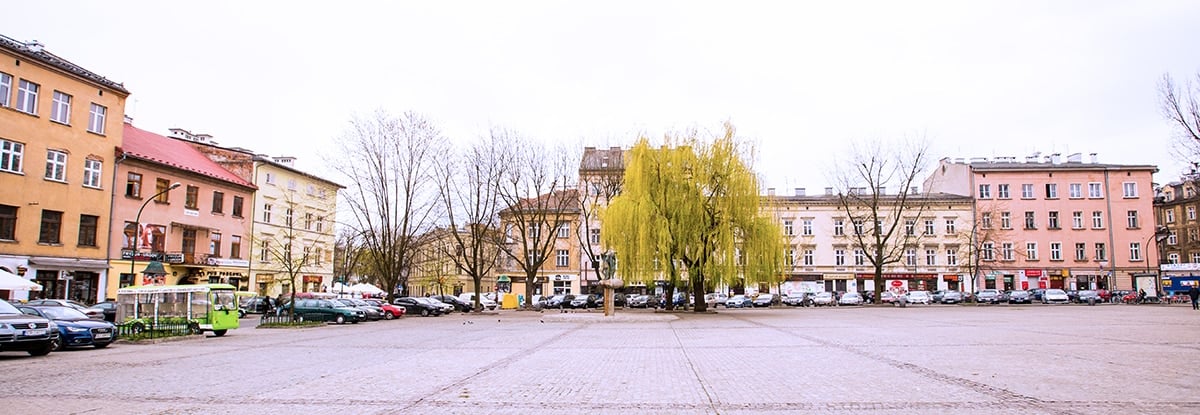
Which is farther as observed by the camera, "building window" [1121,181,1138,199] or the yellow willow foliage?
"building window" [1121,181,1138,199]

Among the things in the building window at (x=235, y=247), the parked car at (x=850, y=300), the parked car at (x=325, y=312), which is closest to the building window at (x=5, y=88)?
the parked car at (x=325, y=312)

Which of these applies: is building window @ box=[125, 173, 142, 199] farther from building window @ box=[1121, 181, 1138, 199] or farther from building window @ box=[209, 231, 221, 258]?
building window @ box=[1121, 181, 1138, 199]

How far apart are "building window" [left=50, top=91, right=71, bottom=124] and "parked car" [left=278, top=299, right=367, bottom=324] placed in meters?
13.9

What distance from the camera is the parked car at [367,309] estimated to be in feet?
127

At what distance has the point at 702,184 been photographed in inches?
1591

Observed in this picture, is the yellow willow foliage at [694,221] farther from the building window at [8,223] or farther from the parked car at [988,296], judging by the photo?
the parked car at [988,296]

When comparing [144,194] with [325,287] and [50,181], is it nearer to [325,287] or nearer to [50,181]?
[50,181]

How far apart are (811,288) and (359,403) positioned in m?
64.8

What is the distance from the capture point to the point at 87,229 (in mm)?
38125

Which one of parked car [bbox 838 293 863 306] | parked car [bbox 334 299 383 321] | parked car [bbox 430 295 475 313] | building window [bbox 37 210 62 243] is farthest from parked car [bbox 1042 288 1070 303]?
building window [bbox 37 210 62 243]

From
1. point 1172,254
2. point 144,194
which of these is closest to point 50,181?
point 144,194

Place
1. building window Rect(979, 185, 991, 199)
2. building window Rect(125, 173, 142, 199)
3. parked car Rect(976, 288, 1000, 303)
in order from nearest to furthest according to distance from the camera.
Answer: building window Rect(125, 173, 142, 199) < parked car Rect(976, 288, 1000, 303) < building window Rect(979, 185, 991, 199)

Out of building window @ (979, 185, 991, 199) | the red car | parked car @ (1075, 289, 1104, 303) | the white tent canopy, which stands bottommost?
the red car

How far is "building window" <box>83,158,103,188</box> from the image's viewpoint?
124 ft
